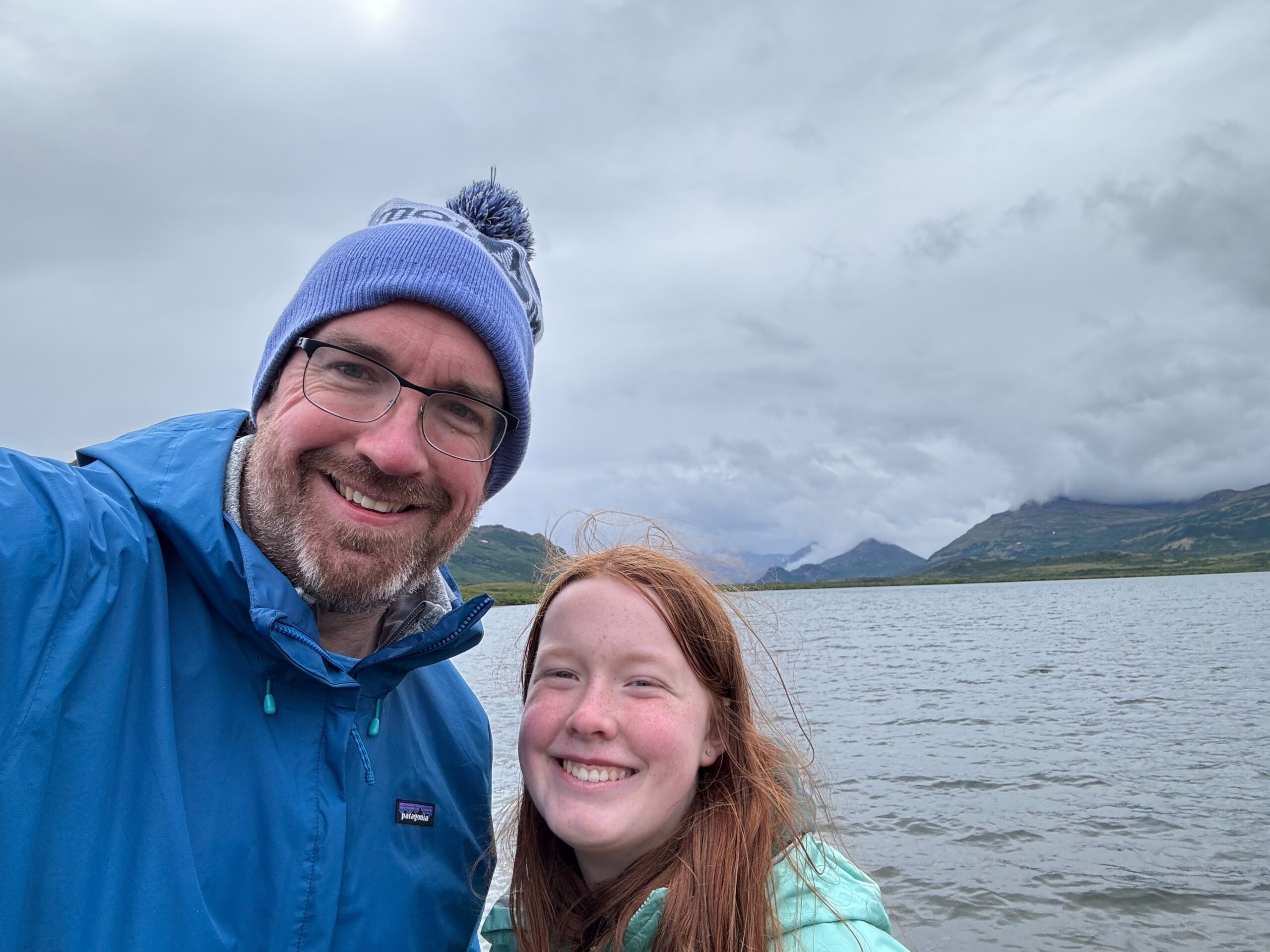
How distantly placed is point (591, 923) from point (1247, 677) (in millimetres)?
40580

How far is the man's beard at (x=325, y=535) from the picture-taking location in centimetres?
305

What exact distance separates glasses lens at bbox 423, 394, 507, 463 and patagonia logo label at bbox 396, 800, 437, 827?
1383 millimetres

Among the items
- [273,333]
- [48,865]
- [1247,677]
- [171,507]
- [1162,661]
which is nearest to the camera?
[48,865]

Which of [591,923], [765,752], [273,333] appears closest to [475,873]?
[591,923]

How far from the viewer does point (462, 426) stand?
3.50 m

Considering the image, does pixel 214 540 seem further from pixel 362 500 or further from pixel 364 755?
pixel 364 755

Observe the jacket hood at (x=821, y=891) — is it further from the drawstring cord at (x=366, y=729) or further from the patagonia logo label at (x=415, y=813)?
the drawstring cord at (x=366, y=729)

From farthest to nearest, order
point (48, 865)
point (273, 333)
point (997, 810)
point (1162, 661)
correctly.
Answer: point (1162, 661) < point (997, 810) < point (273, 333) < point (48, 865)

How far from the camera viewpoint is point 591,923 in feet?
11.0

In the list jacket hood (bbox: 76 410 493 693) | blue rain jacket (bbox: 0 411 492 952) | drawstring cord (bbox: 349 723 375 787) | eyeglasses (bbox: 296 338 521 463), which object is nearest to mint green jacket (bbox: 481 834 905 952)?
blue rain jacket (bbox: 0 411 492 952)

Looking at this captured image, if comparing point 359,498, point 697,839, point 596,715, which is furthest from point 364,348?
point 697,839

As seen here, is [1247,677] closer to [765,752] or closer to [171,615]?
[765,752]

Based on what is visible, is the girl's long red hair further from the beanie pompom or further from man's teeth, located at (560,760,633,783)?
the beanie pompom

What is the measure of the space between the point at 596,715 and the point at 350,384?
1.63 meters
